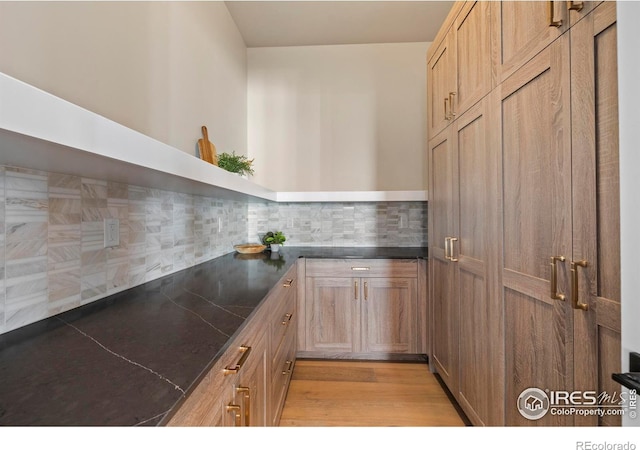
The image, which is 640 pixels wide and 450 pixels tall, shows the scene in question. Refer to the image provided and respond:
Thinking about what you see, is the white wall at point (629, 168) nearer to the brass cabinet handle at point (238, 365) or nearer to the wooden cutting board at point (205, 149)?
the brass cabinet handle at point (238, 365)

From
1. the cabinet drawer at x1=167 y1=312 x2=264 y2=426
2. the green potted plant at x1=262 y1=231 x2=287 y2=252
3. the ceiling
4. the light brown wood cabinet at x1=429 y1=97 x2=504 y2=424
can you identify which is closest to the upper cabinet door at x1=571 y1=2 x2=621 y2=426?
the light brown wood cabinet at x1=429 y1=97 x2=504 y2=424

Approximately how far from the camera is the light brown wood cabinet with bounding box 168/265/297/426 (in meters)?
0.62

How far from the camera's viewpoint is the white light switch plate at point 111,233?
114 centimetres

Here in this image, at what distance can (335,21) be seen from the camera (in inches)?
99.0

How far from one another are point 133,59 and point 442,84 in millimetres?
1661

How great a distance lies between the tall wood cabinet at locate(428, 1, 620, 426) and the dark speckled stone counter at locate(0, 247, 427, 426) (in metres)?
0.95

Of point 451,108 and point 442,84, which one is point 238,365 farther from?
point 442,84

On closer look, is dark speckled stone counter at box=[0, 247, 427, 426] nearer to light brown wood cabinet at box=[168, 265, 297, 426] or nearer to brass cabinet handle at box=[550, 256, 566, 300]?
light brown wood cabinet at box=[168, 265, 297, 426]

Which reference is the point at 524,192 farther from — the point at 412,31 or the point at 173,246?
the point at 412,31

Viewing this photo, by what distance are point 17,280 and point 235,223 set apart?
1771 mm

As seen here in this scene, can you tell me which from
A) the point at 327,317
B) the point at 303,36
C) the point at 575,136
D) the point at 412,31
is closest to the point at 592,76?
the point at 575,136

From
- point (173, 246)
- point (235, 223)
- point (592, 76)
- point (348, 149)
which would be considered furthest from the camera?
point (348, 149)

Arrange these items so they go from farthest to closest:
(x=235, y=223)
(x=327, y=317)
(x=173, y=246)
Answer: (x=235, y=223)
(x=327, y=317)
(x=173, y=246)

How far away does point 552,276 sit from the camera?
0.90 metres
